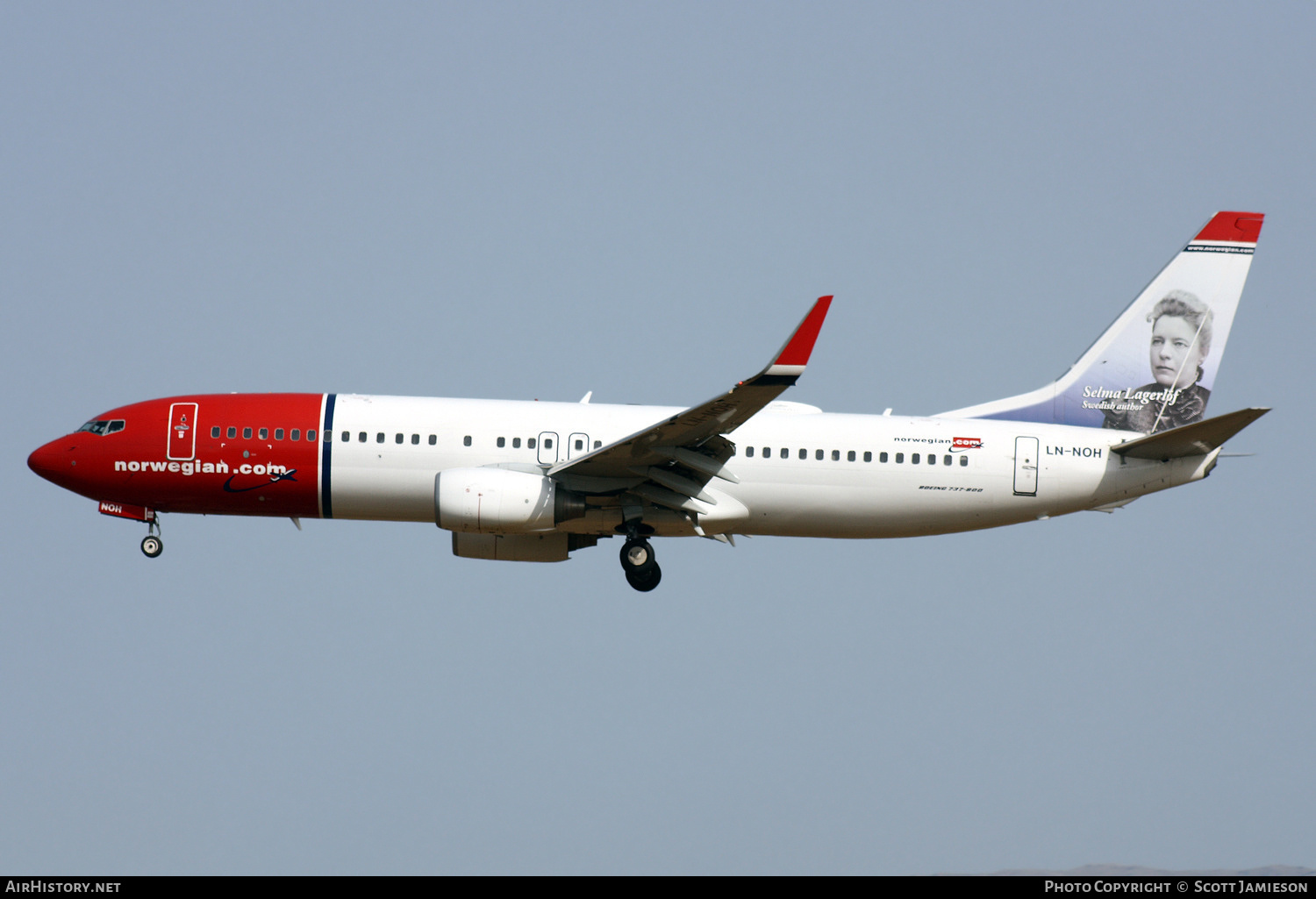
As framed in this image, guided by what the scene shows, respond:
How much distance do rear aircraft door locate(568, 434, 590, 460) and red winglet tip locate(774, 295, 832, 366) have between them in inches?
249

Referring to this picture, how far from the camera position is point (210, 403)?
110ft

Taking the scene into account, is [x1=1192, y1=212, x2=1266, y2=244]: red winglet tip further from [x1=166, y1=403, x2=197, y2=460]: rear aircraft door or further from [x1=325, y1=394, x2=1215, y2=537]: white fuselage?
[x1=166, y1=403, x2=197, y2=460]: rear aircraft door

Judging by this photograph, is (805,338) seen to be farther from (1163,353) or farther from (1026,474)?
(1163,353)

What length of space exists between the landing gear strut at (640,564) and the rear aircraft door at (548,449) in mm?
2401

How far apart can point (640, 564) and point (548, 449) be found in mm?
Result: 3149

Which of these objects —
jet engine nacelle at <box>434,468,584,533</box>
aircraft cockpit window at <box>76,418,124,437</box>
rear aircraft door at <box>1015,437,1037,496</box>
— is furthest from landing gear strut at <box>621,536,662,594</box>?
aircraft cockpit window at <box>76,418,124,437</box>

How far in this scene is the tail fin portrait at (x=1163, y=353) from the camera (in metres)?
35.2
